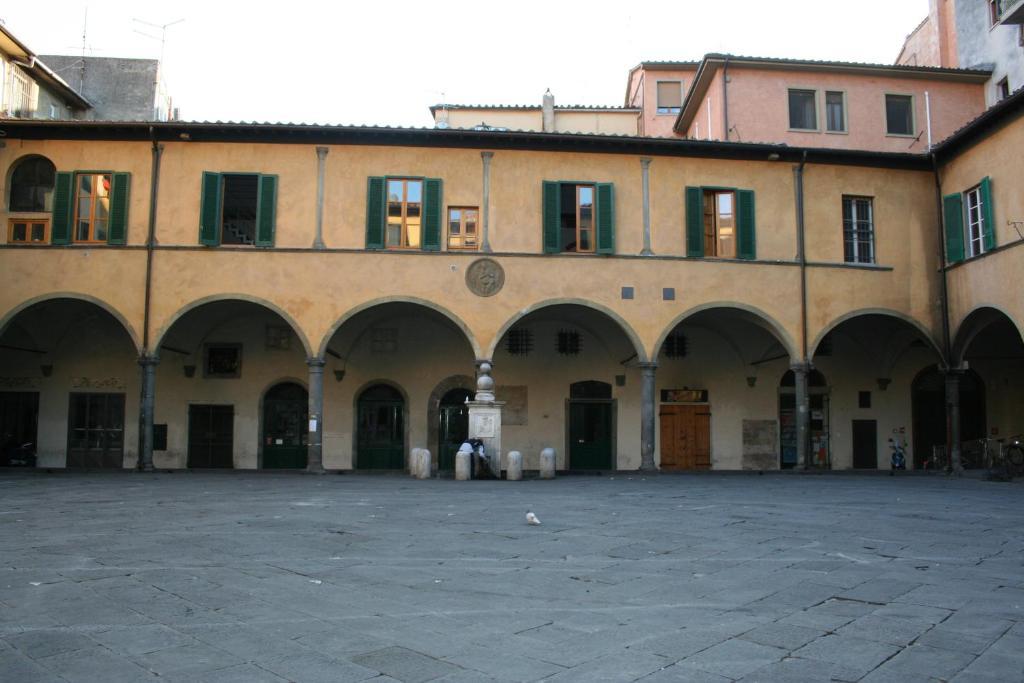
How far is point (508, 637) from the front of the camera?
15.8 ft

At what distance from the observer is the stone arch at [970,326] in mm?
19078

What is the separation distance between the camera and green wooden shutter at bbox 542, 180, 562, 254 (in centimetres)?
1947

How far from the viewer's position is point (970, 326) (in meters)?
19.8

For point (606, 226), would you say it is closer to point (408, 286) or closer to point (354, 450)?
point (408, 286)

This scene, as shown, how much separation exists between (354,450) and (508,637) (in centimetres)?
1803

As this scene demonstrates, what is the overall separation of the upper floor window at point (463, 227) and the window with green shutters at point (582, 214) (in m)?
1.63

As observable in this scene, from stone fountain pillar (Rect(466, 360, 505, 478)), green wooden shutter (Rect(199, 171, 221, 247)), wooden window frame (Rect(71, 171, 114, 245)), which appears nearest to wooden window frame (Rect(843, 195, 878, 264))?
stone fountain pillar (Rect(466, 360, 505, 478))

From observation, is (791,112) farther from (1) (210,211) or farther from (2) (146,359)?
(2) (146,359)

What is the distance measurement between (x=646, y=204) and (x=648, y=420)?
513 cm

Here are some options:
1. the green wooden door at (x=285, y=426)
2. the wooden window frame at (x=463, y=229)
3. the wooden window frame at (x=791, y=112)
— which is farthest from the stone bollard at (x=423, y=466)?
the wooden window frame at (x=791, y=112)

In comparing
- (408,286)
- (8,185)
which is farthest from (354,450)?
(8,185)

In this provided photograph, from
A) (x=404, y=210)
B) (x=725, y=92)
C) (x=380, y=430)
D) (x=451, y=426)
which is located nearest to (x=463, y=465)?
(x=451, y=426)

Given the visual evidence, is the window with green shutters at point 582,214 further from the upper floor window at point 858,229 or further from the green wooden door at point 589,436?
the upper floor window at point 858,229

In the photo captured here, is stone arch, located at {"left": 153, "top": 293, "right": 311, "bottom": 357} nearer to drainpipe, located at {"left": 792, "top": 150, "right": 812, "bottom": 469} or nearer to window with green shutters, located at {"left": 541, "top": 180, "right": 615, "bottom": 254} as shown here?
window with green shutters, located at {"left": 541, "top": 180, "right": 615, "bottom": 254}
